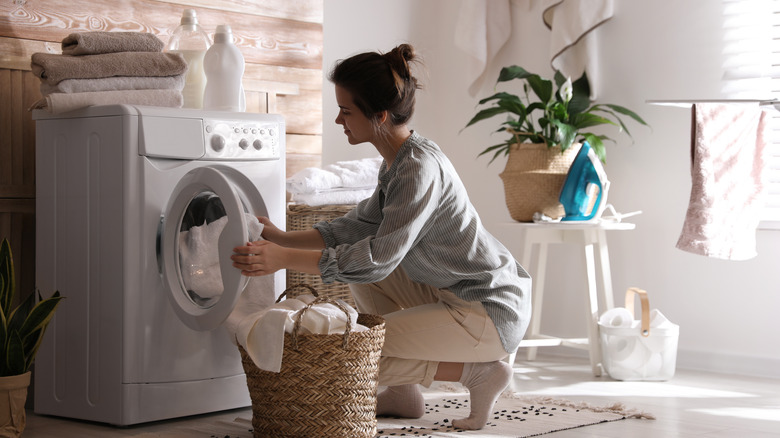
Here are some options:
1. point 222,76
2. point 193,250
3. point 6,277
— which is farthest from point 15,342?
point 222,76

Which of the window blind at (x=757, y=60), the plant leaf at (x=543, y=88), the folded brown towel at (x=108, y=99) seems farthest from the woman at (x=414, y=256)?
the window blind at (x=757, y=60)

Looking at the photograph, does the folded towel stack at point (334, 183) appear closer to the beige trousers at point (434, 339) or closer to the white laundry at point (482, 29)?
the beige trousers at point (434, 339)

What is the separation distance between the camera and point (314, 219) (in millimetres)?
2799

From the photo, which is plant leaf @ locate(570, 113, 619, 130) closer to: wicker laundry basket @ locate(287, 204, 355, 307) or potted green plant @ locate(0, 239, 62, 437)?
wicker laundry basket @ locate(287, 204, 355, 307)

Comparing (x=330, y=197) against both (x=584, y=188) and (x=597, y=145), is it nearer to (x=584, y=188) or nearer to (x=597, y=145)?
(x=584, y=188)

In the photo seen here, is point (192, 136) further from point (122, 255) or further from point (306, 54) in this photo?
point (306, 54)

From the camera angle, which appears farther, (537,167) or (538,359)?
(538,359)

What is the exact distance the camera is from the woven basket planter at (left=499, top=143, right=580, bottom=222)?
9.75 ft

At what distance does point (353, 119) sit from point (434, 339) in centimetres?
52

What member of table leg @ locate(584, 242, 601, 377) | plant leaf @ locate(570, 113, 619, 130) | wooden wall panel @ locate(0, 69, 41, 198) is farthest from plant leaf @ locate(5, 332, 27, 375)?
plant leaf @ locate(570, 113, 619, 130)

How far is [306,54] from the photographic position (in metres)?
3.18

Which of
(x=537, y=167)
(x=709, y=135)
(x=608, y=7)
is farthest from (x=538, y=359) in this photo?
(x=608, y=7)

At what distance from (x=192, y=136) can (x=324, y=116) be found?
120cm

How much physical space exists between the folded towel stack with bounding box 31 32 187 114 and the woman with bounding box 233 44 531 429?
465 mm
